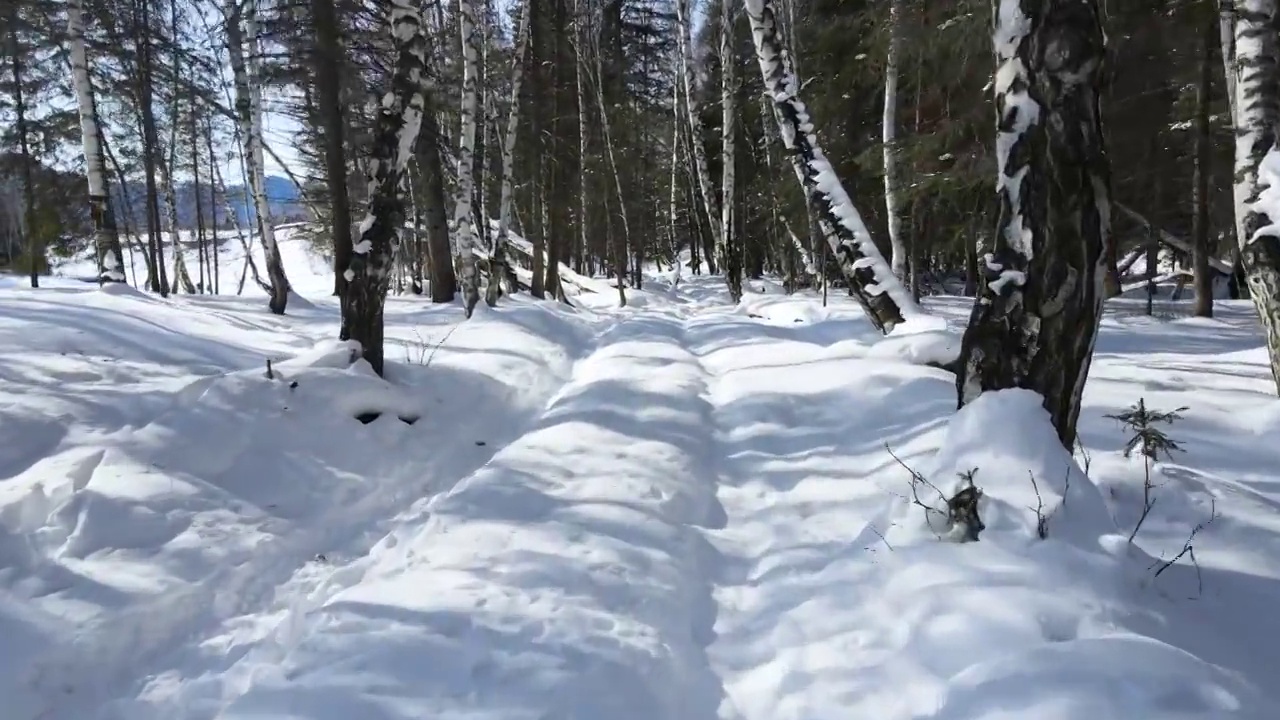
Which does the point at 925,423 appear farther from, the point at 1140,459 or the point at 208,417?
the point at 208,417

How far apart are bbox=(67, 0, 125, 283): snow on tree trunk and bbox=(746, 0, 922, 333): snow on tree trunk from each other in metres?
10.7

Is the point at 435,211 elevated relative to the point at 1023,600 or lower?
elevated

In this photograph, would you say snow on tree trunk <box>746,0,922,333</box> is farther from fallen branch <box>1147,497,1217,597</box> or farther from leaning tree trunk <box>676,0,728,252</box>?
leaning tree trunk <box>676,0,728,252</box>

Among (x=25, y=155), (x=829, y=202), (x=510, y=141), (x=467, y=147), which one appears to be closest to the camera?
(x=829, y=202)

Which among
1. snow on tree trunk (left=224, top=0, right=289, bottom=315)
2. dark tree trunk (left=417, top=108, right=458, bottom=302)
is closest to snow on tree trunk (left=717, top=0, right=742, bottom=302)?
dark tree trunk (left=417, top=108, right=458, bottom=302)

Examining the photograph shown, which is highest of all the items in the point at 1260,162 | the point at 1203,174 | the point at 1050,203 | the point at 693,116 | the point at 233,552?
the point at 693,116

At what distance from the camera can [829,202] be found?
906 cm

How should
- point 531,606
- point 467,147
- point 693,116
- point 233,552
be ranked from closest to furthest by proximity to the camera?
point 531,606 < point 233,552 < point 467,147 < point 693,116

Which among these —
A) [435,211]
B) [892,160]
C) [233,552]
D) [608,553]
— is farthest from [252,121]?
[608,553]

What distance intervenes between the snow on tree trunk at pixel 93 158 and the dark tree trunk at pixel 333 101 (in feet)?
11.6

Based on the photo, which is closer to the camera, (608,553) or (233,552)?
(608,553)

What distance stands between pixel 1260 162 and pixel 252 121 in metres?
16.2

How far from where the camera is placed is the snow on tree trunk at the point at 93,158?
1200 cm

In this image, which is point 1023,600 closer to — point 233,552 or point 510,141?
point 233,552
